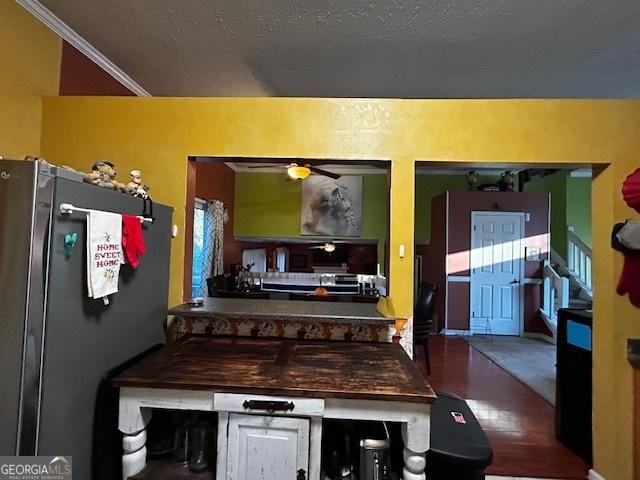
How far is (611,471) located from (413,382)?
1.58m

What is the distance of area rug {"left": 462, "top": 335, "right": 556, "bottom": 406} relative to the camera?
3350 mm

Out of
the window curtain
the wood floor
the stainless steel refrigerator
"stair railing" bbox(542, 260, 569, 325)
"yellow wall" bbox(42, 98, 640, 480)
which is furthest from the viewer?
"stair railing" bbox(542, 260, 569, 325)

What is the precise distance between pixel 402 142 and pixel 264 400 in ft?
5.33

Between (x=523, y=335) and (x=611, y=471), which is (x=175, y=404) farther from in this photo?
(x=523, y=335)

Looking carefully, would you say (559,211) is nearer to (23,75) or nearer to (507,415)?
(507,415)

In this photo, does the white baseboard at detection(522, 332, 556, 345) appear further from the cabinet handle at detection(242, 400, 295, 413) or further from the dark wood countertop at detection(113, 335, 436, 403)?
the cabinet handle at detection(242, 400, 295, 413)

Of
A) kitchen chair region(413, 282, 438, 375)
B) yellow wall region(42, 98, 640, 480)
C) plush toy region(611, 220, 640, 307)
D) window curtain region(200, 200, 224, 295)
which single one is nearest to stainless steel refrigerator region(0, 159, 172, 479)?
yellow wall region(42, 98, 640, 480)

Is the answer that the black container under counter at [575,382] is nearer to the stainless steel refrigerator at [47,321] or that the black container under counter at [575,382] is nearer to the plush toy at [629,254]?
the plush toy at [629,254]

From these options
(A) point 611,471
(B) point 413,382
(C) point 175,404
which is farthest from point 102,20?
(A) point 611,471

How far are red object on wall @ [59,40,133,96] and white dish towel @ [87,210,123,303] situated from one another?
1483 mm

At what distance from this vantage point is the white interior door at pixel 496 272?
17.4ft

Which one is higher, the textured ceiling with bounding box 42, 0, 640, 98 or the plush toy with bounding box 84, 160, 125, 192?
the textured ceiling with bounding box 42, 0, 640, 98

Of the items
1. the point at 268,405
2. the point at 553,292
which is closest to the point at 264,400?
the point at 268,405

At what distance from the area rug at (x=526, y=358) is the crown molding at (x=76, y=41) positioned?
479 cm
